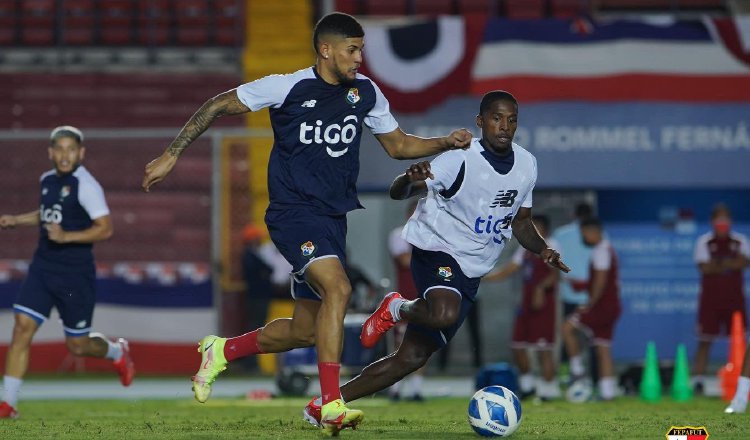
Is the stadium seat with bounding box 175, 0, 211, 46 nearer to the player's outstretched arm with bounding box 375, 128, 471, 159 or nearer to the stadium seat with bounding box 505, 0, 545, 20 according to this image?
the stadium seat with bounding box 505, 0, 545, 20

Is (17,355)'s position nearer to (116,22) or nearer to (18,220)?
(18,220)

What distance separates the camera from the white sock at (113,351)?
466 inches

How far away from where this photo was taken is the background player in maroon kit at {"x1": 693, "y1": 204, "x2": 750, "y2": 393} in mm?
15859

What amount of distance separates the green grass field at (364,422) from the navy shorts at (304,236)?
103cm

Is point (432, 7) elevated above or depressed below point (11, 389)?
above

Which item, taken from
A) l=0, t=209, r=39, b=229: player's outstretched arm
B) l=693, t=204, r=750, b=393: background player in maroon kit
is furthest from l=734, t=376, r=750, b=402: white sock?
l=0, t=209, r=39, b=229: player's outstretched arm

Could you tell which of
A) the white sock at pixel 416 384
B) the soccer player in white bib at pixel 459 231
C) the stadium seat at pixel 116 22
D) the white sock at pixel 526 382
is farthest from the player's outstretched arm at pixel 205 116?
the stadium seat at pixel 116 22

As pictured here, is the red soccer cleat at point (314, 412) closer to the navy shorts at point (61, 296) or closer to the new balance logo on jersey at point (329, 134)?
the new balance logo on jersey at point (329, 134)

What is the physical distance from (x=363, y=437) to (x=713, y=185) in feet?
35.5

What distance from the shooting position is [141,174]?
18.7m

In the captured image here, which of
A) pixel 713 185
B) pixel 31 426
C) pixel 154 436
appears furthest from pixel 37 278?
pixel 713 185

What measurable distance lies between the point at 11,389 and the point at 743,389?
5.70 m

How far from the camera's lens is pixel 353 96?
8.43 m

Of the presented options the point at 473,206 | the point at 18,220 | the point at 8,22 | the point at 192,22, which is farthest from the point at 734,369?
the point at 8,22
